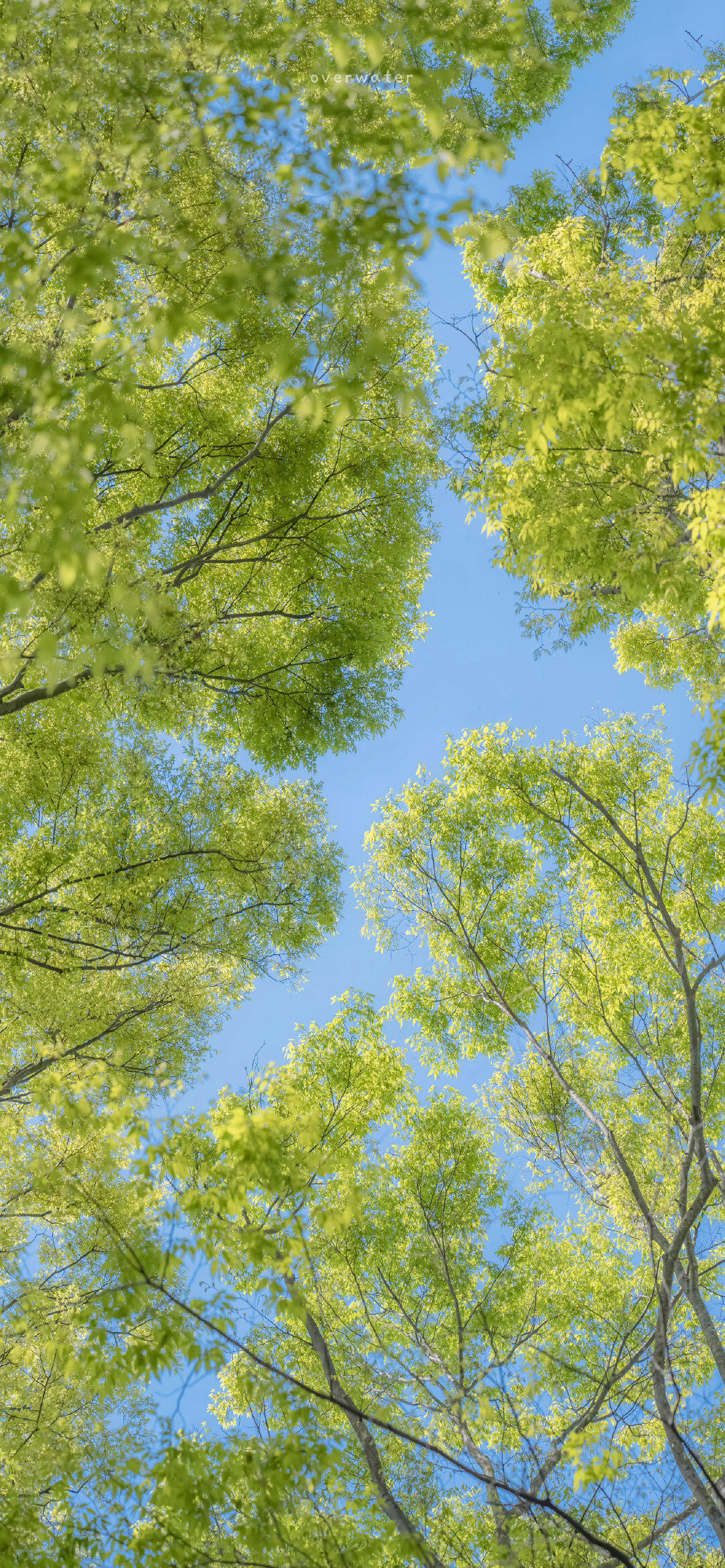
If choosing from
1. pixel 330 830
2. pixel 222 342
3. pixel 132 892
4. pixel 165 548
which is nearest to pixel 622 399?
pixel 222 342

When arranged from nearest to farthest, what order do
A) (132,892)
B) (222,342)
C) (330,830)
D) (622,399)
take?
(622,399)
(222,342)
(132,892)
(330,830)

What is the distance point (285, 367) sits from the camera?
9.11 feet

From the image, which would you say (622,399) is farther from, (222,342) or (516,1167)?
(516,1167)

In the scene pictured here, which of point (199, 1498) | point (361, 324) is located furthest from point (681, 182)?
point (199, 1498)

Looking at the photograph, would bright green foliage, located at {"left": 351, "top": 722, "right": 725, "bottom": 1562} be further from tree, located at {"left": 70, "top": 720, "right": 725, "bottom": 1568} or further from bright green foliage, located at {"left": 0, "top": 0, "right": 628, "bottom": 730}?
bright green foliage, located at {"left": 0, "top": 0, "right": 628, "bottom": 730}

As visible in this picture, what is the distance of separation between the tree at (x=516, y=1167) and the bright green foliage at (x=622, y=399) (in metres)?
Answer: 2.06

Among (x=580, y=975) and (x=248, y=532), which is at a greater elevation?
(x=248, y=532)

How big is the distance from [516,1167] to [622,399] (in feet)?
29.6

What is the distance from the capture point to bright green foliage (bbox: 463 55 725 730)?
405 centimetres

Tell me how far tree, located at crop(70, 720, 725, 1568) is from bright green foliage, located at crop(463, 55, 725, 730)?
2061mm

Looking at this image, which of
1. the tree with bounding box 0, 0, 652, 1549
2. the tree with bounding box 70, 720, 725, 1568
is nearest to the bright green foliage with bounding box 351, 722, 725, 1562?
the tree with bounding box 70, 720, 725, 1568

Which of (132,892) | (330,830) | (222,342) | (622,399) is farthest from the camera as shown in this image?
(330,830)

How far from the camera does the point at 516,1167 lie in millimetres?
10117

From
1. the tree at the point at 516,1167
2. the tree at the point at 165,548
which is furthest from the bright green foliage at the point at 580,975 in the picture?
the tree at the point at 165,548
